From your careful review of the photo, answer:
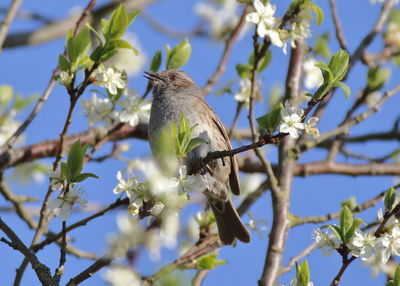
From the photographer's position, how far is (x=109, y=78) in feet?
13.1

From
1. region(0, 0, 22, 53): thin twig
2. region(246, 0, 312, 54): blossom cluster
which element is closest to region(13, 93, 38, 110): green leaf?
region(0, 0, 22, 53): thin twig

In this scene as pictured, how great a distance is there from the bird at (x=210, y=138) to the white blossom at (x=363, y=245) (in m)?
1.63

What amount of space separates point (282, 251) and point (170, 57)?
1.61 metres

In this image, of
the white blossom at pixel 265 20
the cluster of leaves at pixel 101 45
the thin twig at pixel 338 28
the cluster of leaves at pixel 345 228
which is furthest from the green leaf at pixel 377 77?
the cluster of leaves at pixel 101 45

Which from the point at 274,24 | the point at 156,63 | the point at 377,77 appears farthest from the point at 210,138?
the point at 377,77

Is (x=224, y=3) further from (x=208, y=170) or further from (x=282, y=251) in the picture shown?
(x=282, y=251)

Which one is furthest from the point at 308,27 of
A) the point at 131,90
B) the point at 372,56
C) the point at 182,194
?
the point at 372,56

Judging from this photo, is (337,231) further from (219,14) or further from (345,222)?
(219,14)

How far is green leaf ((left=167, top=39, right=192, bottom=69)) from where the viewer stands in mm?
4555

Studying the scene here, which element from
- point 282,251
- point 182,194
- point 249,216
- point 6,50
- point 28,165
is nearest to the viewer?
point 182,194

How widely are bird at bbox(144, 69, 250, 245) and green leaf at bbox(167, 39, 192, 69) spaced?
1.15ft

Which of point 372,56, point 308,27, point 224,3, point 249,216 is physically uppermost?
point 224,3

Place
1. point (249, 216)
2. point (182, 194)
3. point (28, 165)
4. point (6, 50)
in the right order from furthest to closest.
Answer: point (6, 50) → point (28, 165) → point (249, 216) → point (182, 194)

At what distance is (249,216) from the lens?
5020 mm
